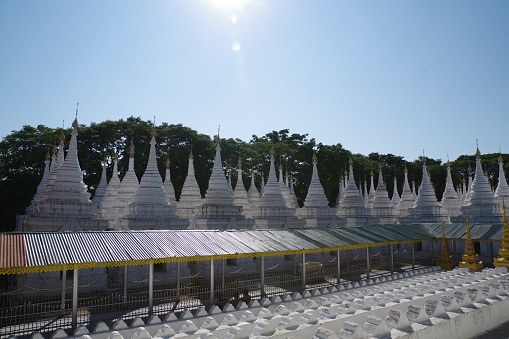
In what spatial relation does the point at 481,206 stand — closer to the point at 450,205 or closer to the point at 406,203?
the point at 450,205

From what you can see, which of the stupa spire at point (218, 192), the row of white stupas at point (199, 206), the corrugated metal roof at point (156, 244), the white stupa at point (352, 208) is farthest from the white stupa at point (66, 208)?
the white stupa at point (352, 208)

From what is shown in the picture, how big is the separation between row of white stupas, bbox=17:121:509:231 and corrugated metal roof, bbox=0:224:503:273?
7.14m

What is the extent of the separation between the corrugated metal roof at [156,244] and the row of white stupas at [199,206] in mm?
7143

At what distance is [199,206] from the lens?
95.4 feet

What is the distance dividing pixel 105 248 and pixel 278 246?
784cm

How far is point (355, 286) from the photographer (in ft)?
70.8

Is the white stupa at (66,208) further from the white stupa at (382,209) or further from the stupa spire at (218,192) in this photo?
the white stupa at (382,209)

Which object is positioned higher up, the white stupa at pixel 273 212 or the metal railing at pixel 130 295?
the white stupa at pixel 273 212

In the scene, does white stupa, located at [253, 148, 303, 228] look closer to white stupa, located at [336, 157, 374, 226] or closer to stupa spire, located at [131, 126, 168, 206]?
white stupa, located at [336, 157, 374, 226]

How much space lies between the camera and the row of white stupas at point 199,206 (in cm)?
2398

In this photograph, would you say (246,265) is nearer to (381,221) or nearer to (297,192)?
(381,221)

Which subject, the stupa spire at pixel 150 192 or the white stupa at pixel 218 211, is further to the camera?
the white stupa at pixel 218 211

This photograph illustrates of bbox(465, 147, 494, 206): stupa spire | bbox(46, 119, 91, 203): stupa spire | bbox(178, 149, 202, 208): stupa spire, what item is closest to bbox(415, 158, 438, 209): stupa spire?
bbox(465, 147, 494, 206): stupa spire

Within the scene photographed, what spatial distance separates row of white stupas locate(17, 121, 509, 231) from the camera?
78.7 feet
